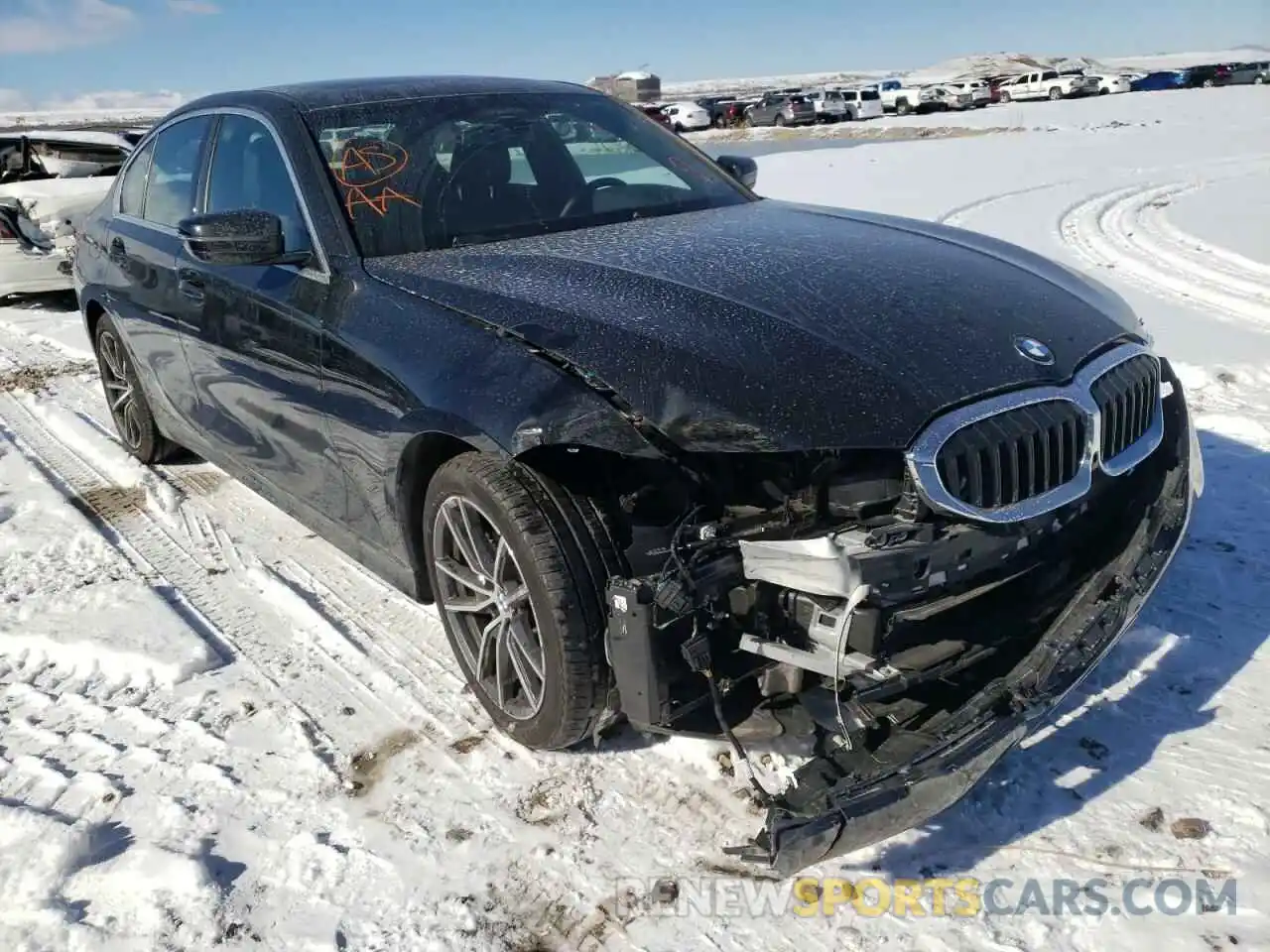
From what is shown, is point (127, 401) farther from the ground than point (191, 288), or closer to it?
closer to it

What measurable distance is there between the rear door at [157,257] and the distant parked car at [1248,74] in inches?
1812

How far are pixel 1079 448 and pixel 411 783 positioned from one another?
6.23ft

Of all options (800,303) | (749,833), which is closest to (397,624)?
(749,833)

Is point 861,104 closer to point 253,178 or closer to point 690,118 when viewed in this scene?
point 690,118

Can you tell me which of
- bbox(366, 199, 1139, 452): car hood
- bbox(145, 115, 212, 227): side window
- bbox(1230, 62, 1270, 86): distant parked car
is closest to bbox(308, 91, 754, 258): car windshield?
bbox(366, 199, 1139, 452): car hood

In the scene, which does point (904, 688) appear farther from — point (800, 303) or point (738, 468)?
point (800, 303)

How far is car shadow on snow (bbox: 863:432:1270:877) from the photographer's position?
2.47 metres

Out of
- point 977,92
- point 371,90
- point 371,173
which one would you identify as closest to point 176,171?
point 371,90

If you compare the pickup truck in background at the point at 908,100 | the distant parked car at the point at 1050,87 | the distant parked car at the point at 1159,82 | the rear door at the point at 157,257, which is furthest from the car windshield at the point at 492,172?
the distant parked car at the point at 1159,82

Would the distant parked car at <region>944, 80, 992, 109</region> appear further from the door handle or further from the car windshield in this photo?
the door handle

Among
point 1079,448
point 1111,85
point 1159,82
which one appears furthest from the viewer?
point 1111,85

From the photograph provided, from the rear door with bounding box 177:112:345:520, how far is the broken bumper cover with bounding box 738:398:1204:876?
6.38 ft

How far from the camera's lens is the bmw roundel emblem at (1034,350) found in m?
2.52

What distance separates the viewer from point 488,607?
9.45ft
